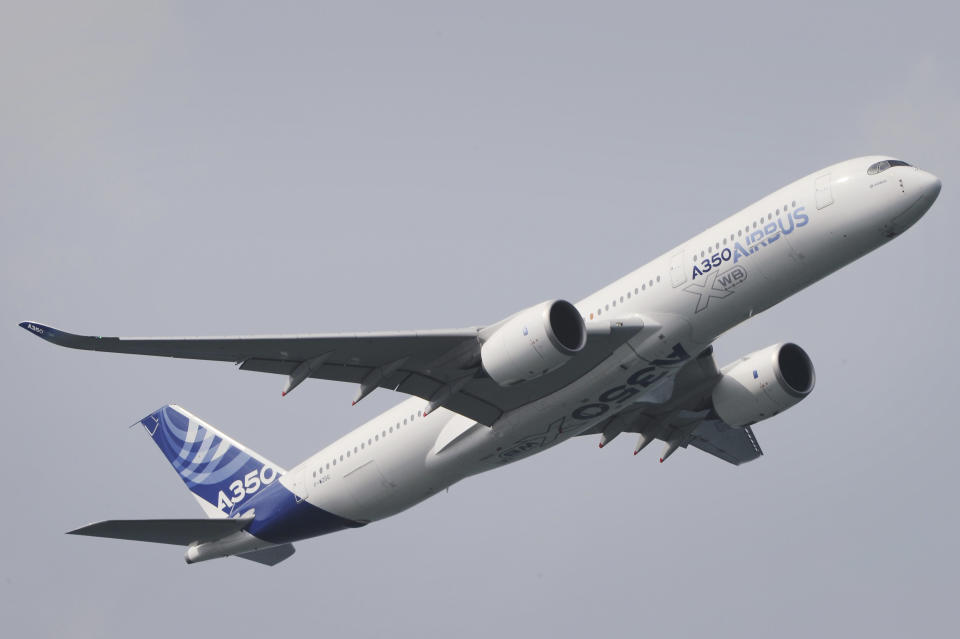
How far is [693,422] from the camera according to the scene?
40.5m

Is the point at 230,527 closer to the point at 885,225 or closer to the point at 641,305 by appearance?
the point at 641,305

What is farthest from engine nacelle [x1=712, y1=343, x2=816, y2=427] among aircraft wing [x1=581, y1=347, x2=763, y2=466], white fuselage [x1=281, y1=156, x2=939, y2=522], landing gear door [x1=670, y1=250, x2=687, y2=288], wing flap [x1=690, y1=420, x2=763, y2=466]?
landing gear door [x1=670, y1=250, x2=687, y2=288]

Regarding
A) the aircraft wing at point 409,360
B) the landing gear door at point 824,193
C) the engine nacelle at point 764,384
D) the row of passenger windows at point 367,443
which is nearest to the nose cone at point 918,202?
the landing gear door at point 824,193

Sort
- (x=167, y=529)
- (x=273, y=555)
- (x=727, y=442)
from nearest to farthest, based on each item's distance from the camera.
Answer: (x=167, y=529) → (x=273, y=555) → (x=727, y=442)

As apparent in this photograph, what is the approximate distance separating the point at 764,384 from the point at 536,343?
9.65 m

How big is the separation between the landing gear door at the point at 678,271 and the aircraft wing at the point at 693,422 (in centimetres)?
513

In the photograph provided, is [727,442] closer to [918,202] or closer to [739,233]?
[739,233]

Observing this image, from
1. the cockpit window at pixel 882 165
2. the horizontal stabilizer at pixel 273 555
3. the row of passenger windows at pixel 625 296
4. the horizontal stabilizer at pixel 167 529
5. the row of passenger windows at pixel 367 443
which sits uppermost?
the cockpit window at pixel 882 165

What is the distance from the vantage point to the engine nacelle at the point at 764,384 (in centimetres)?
3753

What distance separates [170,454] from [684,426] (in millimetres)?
17384

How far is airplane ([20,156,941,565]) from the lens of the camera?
103 ft

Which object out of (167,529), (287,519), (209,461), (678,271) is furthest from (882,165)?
(209,461)

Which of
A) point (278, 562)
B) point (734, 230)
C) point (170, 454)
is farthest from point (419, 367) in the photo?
point (170, 454)

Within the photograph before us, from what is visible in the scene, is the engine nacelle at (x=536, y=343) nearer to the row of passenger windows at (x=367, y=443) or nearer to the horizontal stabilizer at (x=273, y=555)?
the row of passenger windows at (x=367, y=443)
